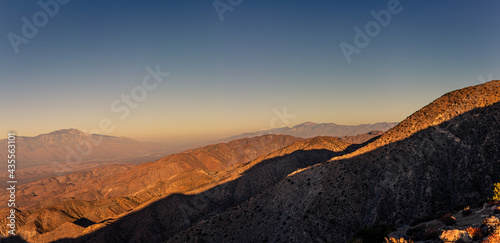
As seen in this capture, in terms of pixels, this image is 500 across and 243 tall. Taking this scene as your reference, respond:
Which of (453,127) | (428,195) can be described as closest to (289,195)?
(428,195)

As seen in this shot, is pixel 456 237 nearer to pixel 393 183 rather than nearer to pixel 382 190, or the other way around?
pixel 382 190

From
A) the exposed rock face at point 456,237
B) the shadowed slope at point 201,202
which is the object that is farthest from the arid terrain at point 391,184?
the shadowed slope at point 201,202

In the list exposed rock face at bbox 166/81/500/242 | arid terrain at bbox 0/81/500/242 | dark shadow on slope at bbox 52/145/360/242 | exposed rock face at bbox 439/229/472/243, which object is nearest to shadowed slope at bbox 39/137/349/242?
dark shadow on slope at bbox 52/145/360/242

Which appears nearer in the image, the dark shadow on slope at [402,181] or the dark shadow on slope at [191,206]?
the dark shadow on slope at [402,181]

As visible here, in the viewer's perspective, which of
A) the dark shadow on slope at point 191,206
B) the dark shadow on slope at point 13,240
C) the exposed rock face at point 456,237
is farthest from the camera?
the dark shadow on slope at point 13,240

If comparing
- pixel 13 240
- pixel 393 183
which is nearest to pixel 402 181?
pixel 393 183

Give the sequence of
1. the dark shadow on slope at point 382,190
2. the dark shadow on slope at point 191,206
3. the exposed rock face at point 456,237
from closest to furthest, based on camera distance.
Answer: the exposed rock face at point 456,237 → the dark shadow on slope at point 382,190 → the dark shadow on slope at point 191,206

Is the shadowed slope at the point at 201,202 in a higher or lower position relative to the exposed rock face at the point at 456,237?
lower

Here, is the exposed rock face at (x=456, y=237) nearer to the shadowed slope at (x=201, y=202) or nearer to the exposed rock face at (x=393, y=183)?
the exposed rock face at (x=393, y=183)

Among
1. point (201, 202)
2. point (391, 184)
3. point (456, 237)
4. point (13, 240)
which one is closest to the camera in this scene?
point (456, 237)
